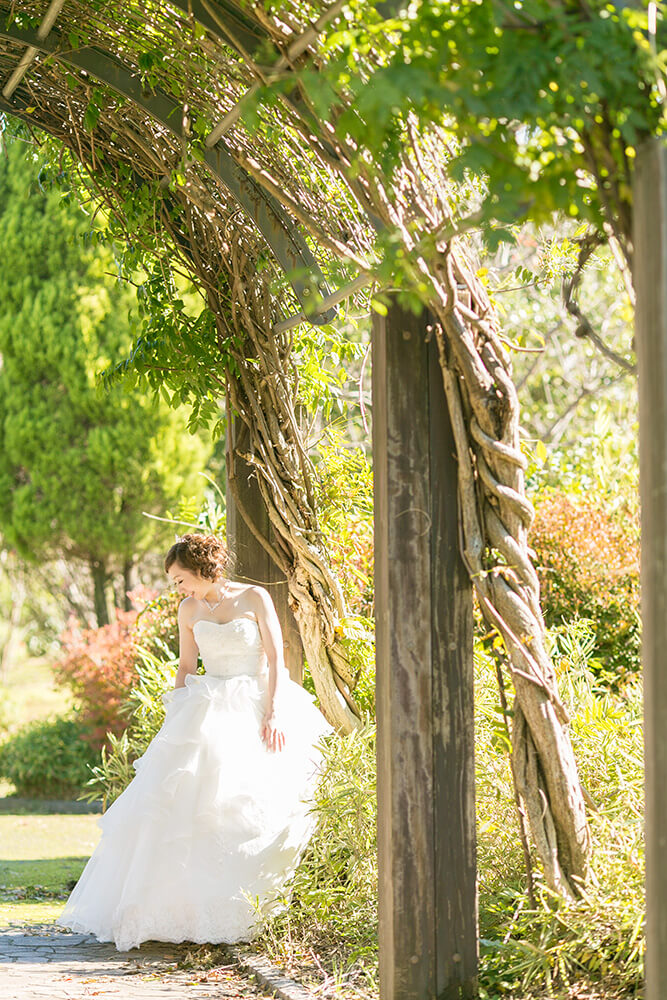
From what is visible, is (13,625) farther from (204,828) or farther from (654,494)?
(654,494)

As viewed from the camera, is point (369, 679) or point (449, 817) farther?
point (369, 679)

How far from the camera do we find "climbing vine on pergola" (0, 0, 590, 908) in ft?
10.5

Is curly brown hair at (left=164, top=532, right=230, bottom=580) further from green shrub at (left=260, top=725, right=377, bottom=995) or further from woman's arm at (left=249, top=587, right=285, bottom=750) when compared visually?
green shrub at (left=260, top=725, right=377, bottom=995)

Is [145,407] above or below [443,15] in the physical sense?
above

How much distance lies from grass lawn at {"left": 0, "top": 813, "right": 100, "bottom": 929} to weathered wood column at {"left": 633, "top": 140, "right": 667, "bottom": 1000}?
3.59m

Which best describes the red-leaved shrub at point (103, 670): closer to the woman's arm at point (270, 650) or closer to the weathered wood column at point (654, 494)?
the woman's arm at point (270, 650)

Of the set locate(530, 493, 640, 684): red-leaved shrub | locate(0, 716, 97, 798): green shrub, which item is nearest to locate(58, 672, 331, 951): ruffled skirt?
locate(530, 493, 640, 684): red-leaved shrub

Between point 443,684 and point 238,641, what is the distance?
179cm

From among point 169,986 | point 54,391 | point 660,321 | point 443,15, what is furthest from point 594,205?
point 54,391

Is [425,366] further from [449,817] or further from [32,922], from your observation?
[32,922]

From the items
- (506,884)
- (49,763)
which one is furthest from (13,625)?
(506,884)

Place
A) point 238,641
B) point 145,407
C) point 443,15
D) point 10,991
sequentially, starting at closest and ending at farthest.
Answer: point 443,15, point 10,991, point 238,641, point 145,407

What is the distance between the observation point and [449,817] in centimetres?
338

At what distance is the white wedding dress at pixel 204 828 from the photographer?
4.43 metres
